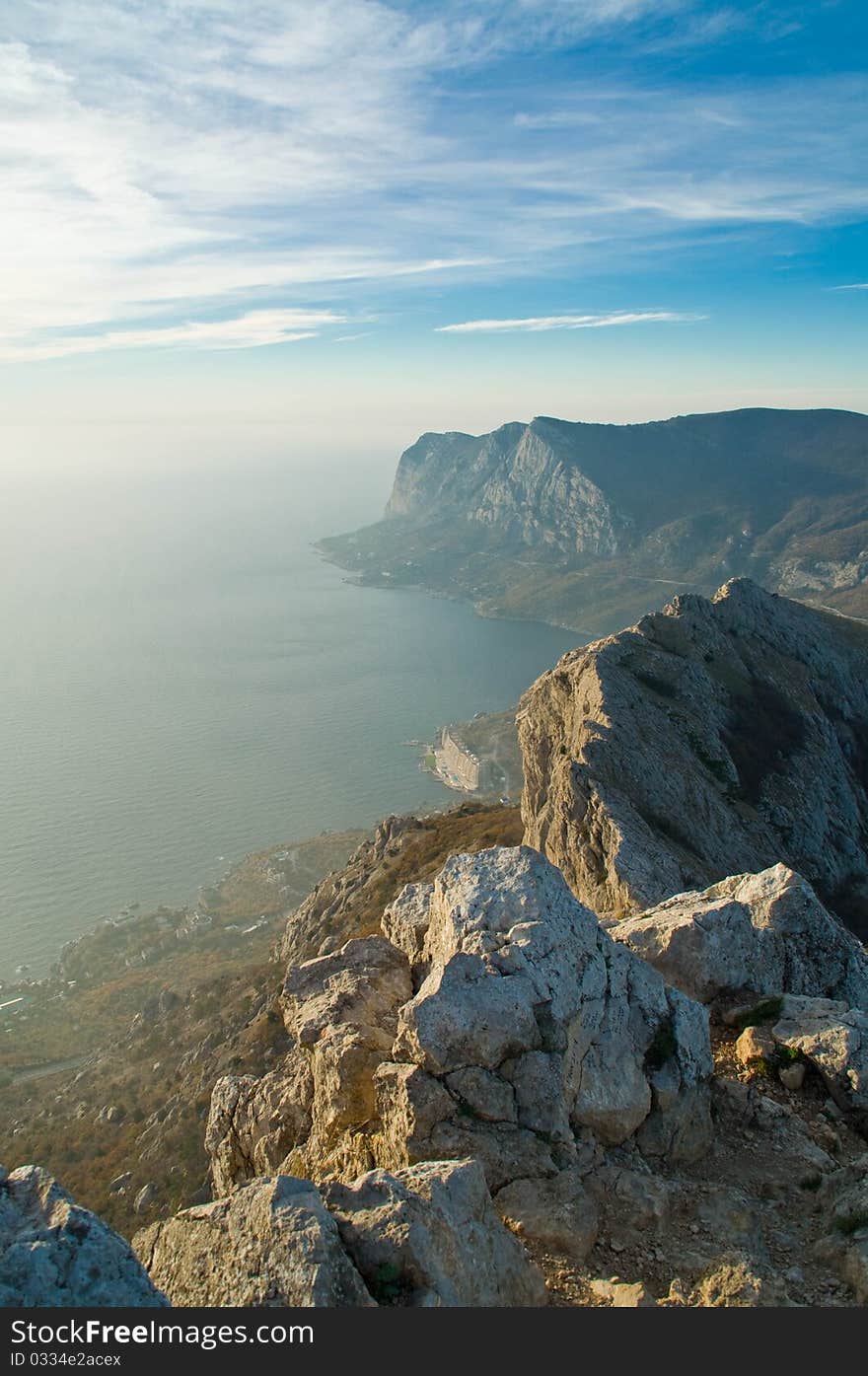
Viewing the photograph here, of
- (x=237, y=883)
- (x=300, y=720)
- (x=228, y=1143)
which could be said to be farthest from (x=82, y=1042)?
(x=300, y=720)

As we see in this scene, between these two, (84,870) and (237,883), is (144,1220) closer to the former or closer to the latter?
(237,883)

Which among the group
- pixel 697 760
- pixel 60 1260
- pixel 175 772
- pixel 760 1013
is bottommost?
pixel 175 772

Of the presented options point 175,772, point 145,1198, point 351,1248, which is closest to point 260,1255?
point 351,1248

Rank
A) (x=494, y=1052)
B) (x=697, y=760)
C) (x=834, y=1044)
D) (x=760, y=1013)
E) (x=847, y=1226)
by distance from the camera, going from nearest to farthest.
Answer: (x=847, y=1226) → (x=494, y=1052) → (x=834, y=1044) → (x=760, y=1013) → (x=697, y=760)

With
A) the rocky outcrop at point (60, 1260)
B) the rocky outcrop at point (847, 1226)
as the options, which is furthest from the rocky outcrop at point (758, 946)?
the rocky outcrop at point (60, 1260)

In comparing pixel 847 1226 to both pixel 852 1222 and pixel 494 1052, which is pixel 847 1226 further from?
pixel 494 1052

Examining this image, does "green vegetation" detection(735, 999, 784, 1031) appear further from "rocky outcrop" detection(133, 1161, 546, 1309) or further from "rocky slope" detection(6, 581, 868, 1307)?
"rocky outcrop" detection(133, 1161, 546, 1309)

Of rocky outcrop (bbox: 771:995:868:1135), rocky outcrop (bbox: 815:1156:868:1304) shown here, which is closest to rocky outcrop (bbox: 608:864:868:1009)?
rocky outcrop (bbox: 771:995:868:1135)
